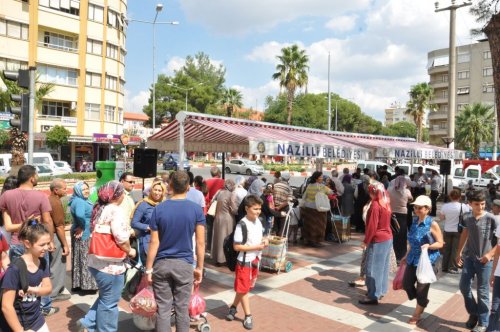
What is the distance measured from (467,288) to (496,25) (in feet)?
24.0

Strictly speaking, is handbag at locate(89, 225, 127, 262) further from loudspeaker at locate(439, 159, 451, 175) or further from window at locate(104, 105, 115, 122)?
window at locate(104, 105, 115, 122)

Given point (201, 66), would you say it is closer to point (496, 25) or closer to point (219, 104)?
point (219, 104)

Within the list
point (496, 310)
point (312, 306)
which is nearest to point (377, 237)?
point (312, 306)

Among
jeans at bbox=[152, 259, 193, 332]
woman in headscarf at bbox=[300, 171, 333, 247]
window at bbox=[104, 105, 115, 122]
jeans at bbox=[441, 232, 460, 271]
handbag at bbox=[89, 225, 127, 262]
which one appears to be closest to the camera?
jeans at bbox=[152, 259, 193, 332]

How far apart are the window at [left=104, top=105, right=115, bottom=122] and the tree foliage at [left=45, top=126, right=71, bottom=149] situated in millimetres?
5256

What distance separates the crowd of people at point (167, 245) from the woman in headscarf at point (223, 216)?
0.02 metres

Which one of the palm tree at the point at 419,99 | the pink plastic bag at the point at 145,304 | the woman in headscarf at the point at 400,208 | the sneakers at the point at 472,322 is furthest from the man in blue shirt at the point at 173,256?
the palm tree at the point at 419,99

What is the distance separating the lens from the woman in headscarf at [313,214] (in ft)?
30.0

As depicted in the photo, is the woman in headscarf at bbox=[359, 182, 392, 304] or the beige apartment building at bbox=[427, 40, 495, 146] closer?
the woman in headscarf at bbox=[359, 182, 392, 304]

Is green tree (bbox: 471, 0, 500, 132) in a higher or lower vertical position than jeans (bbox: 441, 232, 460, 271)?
higher

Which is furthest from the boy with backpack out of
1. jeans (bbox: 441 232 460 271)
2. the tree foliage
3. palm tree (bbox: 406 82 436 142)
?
palm tree (bbox: 406 82 436 142)

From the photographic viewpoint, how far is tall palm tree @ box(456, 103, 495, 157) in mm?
41969

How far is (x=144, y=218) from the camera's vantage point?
5172 mm

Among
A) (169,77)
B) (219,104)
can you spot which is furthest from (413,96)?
(169,77)
